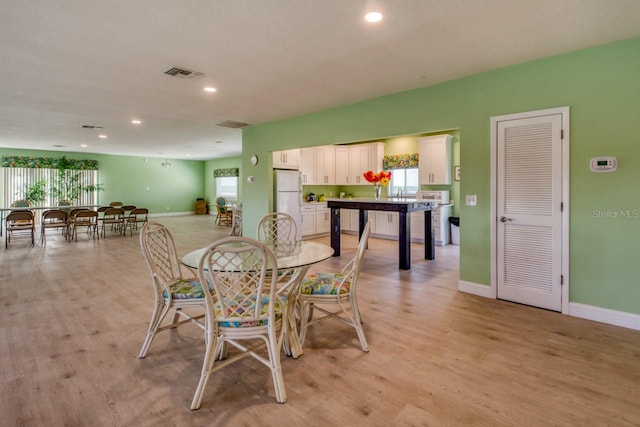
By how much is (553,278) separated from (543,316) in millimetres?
401

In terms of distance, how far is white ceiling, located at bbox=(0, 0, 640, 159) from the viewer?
7.72 ft

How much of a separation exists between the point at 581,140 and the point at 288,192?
503cm

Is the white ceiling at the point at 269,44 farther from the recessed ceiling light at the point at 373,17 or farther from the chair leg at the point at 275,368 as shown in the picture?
the chair leg at the point at 275,368

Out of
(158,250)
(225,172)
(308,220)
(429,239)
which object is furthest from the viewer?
(225,172)

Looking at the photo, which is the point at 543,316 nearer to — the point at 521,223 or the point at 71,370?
the point at 521,223

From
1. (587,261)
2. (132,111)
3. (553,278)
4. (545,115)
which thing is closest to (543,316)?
(553,278)

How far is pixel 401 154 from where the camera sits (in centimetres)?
789

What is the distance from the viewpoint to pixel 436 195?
23.3 feet

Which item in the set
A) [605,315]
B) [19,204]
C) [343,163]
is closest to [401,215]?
[605,315]

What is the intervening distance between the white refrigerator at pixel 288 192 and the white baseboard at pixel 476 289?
155 inches

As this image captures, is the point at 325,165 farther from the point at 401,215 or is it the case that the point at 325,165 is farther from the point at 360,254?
the point at 360,254

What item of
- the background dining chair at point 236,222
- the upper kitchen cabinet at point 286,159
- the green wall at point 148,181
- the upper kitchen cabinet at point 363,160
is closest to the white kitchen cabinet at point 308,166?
the upper kitchen cabinet at point 286,159

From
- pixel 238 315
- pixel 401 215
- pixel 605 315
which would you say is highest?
pixel 401 215

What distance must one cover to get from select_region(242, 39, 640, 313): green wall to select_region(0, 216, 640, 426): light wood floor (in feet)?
1.53
